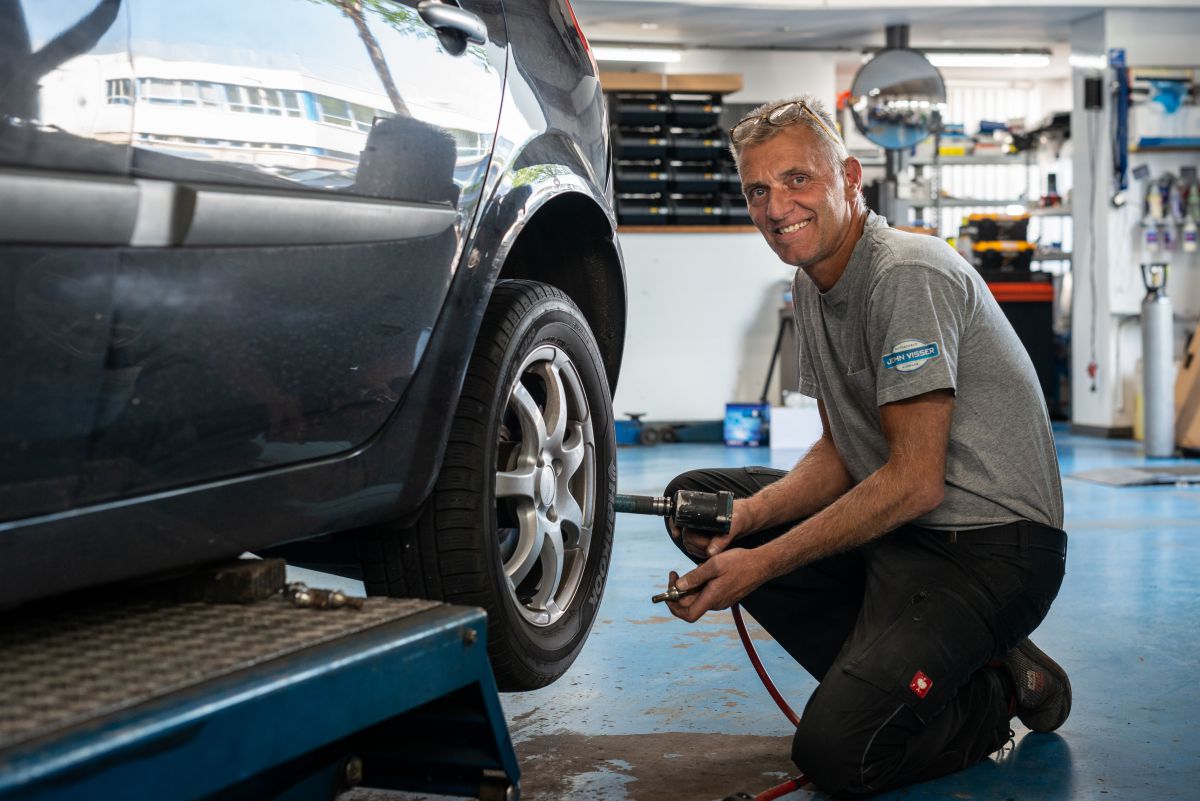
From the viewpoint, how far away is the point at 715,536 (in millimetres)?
2174

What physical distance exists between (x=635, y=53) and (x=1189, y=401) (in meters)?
5.34

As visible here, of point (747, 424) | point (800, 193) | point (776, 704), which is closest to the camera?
point (800, 193)

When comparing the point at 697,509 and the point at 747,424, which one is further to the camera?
the point at 747,424

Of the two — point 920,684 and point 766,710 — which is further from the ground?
point 920,684

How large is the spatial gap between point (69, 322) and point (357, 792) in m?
1.02

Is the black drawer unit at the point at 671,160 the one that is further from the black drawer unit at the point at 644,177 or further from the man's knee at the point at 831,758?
the man's knee at the point at 831,758

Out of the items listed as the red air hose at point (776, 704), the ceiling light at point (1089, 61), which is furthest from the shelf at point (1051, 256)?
the red air hose at point (776, 704)

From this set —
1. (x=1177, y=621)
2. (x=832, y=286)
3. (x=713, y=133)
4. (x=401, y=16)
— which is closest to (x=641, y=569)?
(x=1177, y=621)

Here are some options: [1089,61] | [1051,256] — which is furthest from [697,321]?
[1051,256]

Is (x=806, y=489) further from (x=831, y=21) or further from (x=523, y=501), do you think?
(x=831, y=21)

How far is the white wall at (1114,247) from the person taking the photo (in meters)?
8.60

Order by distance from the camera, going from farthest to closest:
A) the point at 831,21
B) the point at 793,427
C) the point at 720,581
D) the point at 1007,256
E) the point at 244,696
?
1. the point at 1007,256
2. the point at 831,21
3. the point at 793,427
4. the point at 720,581
5. the point at 244,696

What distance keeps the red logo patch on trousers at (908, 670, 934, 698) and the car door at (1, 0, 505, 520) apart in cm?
91

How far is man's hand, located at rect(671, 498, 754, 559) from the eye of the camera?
7.06 ft
